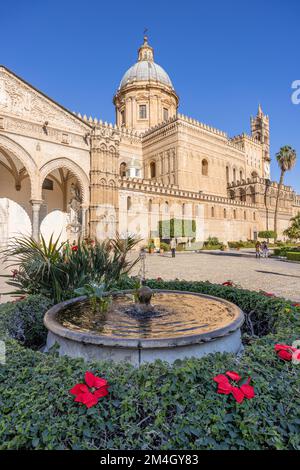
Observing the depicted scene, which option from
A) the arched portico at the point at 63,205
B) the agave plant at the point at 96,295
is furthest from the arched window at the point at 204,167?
the agave plant at the point at 96,295

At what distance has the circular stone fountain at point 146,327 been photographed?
2326mm

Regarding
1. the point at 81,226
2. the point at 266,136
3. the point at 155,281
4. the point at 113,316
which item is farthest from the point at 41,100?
the point at 266,136

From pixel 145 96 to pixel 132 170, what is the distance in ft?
50.1

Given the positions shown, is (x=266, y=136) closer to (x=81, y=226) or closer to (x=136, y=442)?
(x=81, y=226)

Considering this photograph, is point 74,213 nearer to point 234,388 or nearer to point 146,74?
point 234,388

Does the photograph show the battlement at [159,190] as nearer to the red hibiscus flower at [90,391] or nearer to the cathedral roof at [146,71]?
the cathedral roof at [146,71]

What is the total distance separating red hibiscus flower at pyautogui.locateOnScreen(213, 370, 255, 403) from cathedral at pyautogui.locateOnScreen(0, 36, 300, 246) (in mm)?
7287

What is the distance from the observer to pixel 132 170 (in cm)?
3117

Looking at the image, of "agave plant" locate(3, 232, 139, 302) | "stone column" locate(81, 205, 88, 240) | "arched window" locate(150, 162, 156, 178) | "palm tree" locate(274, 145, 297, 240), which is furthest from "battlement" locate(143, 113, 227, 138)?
"agave plant" locate(3, 232, 139, 302)

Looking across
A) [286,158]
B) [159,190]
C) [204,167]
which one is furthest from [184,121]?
[286,158]

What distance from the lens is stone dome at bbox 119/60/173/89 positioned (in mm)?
39938

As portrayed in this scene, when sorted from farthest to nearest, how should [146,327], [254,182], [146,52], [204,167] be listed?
[146,52]
[254,182]
[204,167]
[146,327]
